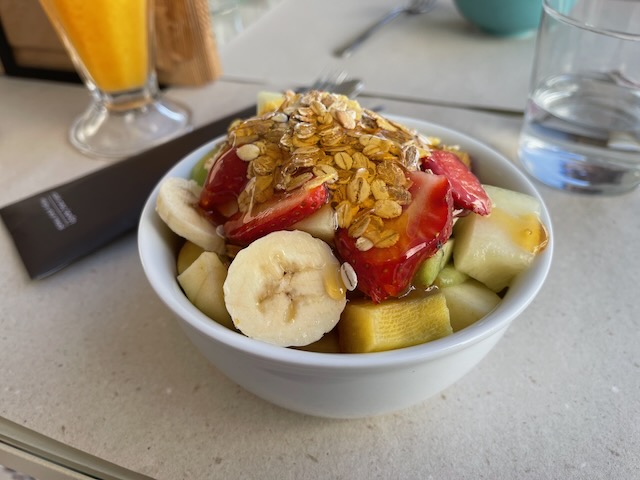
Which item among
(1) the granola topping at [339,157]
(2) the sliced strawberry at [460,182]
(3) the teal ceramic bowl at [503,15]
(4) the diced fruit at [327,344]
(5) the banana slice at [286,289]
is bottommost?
(3) the teal ceramic bowl at [503,15]

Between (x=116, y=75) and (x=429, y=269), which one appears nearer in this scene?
(x=429, y=269)

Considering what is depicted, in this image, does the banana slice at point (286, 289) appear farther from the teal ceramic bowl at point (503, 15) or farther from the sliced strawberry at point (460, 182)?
the teal ceramic bowl at point (503, 15)

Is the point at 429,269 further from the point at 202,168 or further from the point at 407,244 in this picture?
the point at 202,168

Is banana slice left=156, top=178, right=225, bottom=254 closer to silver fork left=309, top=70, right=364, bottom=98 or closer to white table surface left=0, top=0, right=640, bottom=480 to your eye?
white table surface left=0, top=0, right=640, bottom=480

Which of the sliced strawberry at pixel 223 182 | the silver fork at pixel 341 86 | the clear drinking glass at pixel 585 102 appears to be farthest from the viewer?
the silver fork at pixel 341 86

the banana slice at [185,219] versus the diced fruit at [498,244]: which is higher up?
the banana slice at [185,219]

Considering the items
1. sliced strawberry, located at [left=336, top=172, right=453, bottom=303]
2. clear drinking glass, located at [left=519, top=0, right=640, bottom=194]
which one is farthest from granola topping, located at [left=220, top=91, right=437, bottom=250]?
clear drinking glass, located at [left=519, top=0, right=640, bottom=194]

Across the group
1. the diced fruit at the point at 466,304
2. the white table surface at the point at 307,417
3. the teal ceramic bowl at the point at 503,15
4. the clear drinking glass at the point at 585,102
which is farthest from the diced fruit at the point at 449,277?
the teal ceramic bowl at the point at 503,15

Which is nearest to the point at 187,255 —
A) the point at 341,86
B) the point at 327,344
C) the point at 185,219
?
the point at 185,219
